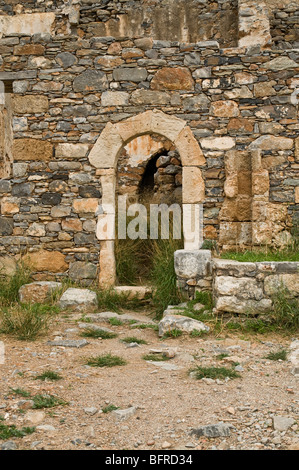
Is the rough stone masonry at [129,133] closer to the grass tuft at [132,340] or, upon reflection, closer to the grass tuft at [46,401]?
the grass tuft at [132,340]

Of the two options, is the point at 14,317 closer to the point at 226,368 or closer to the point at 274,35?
the point at 226,368

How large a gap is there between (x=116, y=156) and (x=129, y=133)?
1.18 ft

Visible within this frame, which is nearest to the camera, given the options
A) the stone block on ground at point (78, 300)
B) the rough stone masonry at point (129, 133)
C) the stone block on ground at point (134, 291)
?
the stone block on ground at point (78, 300)

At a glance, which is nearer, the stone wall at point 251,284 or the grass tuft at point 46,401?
the grass tuft at point 46,401

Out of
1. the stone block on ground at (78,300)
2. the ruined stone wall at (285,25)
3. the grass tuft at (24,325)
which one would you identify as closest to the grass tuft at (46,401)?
the grass tuft at (24,325)

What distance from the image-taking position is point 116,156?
6.55 m

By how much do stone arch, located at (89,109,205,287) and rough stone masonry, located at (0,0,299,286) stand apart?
14mm

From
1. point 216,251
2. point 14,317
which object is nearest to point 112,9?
point 216,251

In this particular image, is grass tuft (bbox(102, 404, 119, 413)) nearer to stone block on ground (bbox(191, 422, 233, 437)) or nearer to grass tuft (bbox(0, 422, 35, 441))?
grass tuft (bbox(0, 422, 35, 441))

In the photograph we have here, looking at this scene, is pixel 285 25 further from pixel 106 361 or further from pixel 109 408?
pixel 109 408

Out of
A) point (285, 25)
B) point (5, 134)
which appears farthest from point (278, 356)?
point (285, 25)

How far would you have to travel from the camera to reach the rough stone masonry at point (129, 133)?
6348 mm

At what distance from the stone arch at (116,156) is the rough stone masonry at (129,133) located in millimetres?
14

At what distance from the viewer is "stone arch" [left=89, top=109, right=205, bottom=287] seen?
639cm
